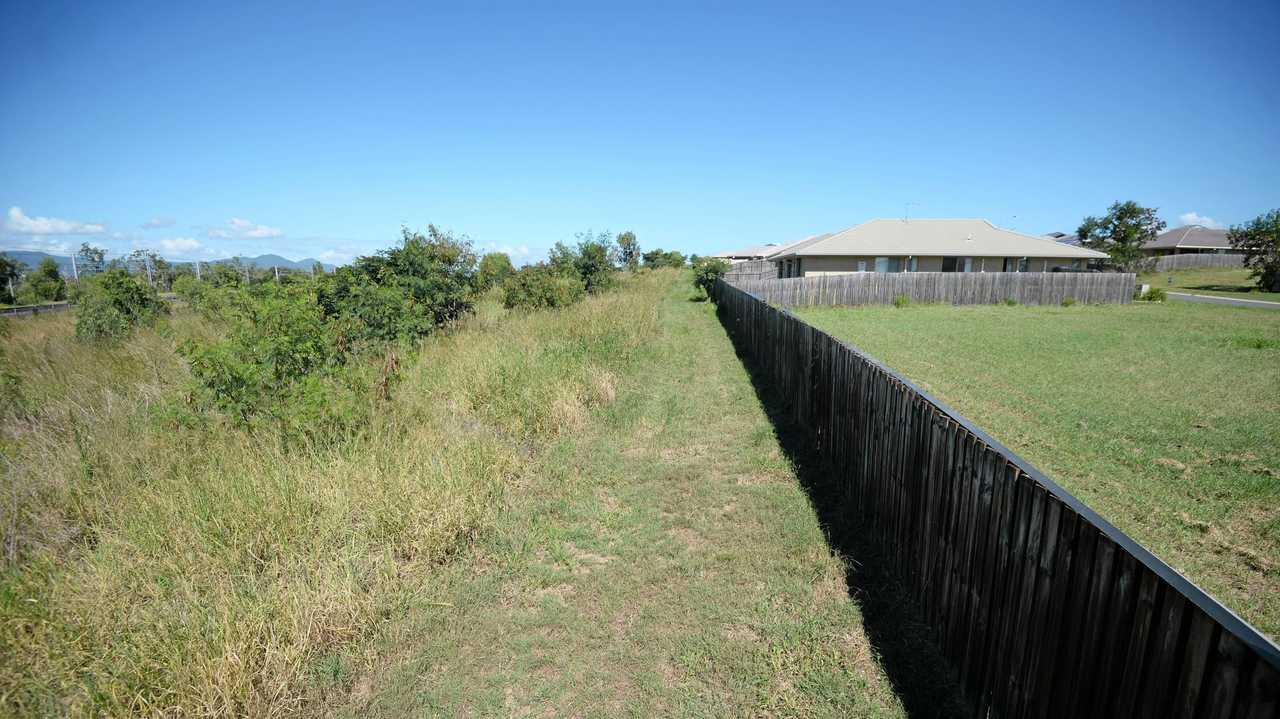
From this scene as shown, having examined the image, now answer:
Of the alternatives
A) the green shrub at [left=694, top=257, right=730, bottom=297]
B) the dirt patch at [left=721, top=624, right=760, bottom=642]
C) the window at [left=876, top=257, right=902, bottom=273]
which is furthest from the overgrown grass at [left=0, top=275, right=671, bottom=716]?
the window at [left=876, top=257, right=902, bottom=273]

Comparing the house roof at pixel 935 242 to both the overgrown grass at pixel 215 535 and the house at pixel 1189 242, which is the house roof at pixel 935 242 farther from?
the house at pixel 1189 242

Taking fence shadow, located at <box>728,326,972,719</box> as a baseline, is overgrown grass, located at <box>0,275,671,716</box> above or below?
above

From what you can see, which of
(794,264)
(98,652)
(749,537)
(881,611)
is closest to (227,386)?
(98,652)

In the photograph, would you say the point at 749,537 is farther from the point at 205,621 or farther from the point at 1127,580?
the point at 205,621

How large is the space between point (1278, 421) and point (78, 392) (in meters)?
14.2

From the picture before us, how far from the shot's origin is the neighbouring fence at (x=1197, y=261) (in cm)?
4025

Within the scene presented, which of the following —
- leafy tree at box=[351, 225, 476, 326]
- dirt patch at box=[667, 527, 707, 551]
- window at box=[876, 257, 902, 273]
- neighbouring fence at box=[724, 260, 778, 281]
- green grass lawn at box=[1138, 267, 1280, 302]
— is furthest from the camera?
neighbouring fence at box=[724, 260, 778, 281]

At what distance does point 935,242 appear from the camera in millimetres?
29438

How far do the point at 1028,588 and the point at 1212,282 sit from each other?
146ft

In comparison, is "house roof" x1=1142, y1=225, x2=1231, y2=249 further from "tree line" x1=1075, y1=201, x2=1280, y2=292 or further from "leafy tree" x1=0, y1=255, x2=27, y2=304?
"leafy tree" x1=0, y1=255, x2=27, y2=304

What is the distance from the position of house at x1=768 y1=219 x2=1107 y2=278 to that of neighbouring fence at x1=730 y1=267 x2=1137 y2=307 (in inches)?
253

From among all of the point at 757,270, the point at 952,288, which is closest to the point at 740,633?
the point at 952,288

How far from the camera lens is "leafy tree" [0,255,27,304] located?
2286cm

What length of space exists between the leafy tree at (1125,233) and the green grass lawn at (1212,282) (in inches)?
64.0
